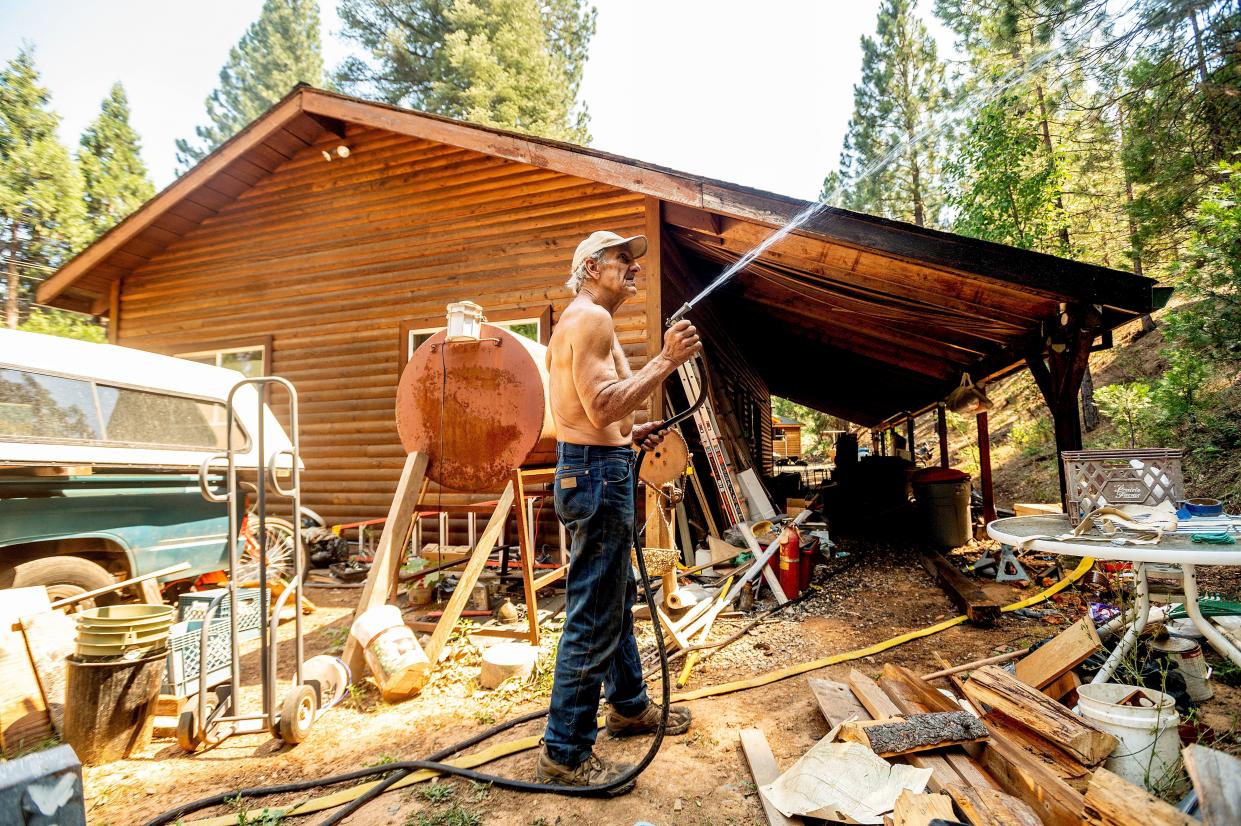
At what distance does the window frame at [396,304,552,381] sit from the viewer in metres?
7.30

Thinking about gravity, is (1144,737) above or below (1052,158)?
below

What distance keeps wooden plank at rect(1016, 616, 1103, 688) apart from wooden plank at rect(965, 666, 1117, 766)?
16.1 inches

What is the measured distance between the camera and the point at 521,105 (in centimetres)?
1881

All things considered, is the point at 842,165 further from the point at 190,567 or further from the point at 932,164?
the point at 190,567

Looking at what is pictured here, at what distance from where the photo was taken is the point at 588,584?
2.46 metres

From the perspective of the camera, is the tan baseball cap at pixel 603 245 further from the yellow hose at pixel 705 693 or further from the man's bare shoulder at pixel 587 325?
the yellow hose at pixel 705 693

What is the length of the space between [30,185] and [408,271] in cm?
2226

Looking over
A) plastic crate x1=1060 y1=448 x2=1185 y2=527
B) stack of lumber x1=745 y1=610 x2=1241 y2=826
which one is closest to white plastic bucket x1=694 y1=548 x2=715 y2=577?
stack of lumber x1=745 y1=610 x2=1241 y2=826

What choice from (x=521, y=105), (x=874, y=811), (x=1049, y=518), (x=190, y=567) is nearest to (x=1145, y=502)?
(x=1049, y=518)

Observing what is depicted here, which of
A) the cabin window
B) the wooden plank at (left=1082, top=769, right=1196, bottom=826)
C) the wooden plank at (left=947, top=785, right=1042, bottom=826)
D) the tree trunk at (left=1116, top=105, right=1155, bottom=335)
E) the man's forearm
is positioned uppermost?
the tree trunk at (left=1116, top=105, right=1155, bottom=335)

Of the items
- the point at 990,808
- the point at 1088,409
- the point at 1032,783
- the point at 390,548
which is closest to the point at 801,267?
the point at 390,548

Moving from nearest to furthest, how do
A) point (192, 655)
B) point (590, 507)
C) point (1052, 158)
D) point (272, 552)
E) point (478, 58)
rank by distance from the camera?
point (590, 507)
point (192, 655)
point (272, 552)
point (1052, 158)
point (478, 58)

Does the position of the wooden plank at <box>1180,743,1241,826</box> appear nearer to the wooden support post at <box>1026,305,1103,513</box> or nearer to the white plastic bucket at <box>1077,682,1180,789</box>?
the white plastic bucket at <box>1077,682,1180,789</box>

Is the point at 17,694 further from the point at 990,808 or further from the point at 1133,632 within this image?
the point at 1133,632
